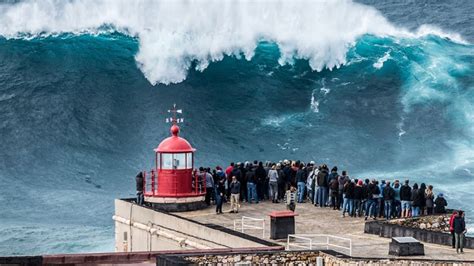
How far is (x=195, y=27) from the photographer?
6206 cm

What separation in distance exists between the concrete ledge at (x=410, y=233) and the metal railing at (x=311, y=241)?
120cm

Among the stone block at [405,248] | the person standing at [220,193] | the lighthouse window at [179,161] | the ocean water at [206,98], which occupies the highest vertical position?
the ocean water at [206,98]

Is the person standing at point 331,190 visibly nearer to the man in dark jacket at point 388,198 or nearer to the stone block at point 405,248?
the man in dark jacket at point 388,198

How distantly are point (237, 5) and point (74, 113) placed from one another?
687 inches

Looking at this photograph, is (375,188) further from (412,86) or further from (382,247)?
(412,86)

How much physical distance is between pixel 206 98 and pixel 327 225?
2438 centimetres

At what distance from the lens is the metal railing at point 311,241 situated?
85.9ft

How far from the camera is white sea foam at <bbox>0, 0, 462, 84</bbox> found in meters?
58.7

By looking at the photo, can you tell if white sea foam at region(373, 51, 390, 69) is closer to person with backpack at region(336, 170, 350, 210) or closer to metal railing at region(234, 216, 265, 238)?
person with backpack at region(336, 170, 350, 210)

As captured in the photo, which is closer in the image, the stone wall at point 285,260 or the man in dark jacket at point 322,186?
the stone wall at point 285,260

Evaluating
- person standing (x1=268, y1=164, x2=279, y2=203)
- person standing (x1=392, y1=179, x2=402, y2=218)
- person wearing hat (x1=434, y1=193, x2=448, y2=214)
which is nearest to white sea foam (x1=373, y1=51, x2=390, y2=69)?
person standing (x1=268, y1=164, x2=279, y2=203)

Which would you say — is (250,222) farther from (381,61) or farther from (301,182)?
(381,61)

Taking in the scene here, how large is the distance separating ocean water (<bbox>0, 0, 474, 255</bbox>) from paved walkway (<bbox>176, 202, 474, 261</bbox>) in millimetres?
6848

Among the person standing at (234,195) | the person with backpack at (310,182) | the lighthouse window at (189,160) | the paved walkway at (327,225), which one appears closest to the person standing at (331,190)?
the paved walkway at (327,225)
